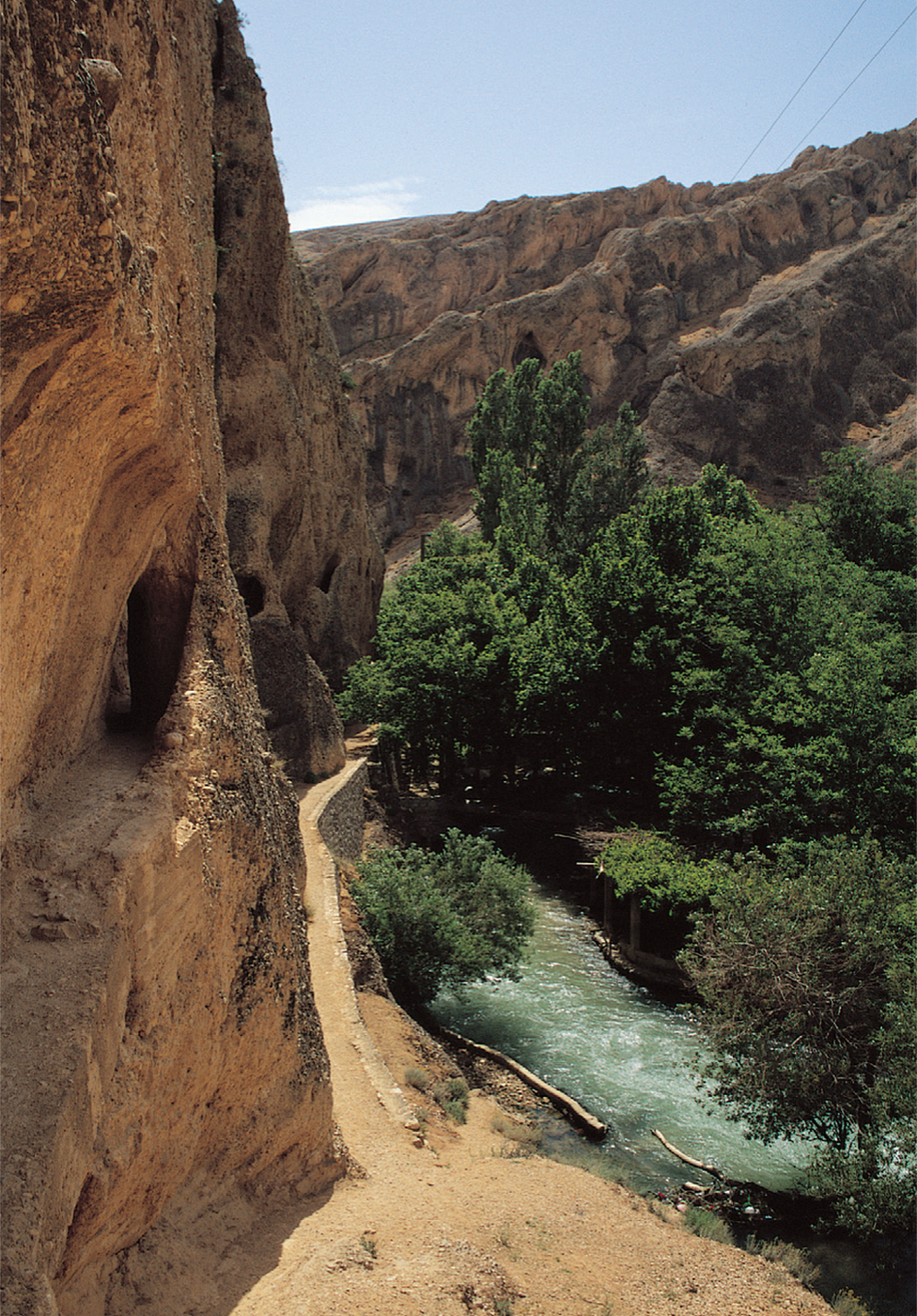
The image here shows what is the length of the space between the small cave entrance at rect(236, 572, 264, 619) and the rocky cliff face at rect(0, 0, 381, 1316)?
13.2m

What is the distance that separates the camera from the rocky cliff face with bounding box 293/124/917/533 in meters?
60.0

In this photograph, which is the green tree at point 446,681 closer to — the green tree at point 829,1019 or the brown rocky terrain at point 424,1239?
the brown rocky terrain at point 424,1239

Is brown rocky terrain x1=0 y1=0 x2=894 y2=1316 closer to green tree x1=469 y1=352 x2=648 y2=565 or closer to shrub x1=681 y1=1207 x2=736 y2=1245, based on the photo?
shrub x1=681 y1=1207 x2=736 y2=1245

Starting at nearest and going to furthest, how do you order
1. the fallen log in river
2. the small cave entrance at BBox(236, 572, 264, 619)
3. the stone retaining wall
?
the fallen log in river < the stone retaining wall < the small cave entrance at BBox(236, 572, 264, 619)

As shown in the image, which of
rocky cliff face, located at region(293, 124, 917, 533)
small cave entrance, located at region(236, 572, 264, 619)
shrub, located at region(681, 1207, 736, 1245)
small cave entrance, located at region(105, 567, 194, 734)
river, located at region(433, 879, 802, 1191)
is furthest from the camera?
rocky cliff face, located at region(293, 124, 917, 533)

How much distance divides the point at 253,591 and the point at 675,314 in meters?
51.2

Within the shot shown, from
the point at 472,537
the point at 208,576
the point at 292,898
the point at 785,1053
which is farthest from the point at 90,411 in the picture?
the point at 472,537

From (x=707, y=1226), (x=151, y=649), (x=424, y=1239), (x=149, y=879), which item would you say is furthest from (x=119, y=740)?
(x=707, y=1226)

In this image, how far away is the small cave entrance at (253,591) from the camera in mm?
24422

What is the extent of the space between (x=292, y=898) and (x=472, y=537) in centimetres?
3320

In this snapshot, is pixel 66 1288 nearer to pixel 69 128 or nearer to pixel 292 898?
pixel 292 898

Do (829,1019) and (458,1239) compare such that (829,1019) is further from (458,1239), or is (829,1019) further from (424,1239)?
(424,1239)

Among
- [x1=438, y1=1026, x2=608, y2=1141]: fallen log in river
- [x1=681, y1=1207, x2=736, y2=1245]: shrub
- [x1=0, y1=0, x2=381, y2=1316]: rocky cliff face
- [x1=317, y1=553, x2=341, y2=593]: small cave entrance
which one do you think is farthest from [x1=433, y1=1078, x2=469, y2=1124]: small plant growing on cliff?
[x1=317, y1=553, x2=341, y2=593]: small cave entrance

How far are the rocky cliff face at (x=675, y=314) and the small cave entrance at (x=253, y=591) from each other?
39210 mm
